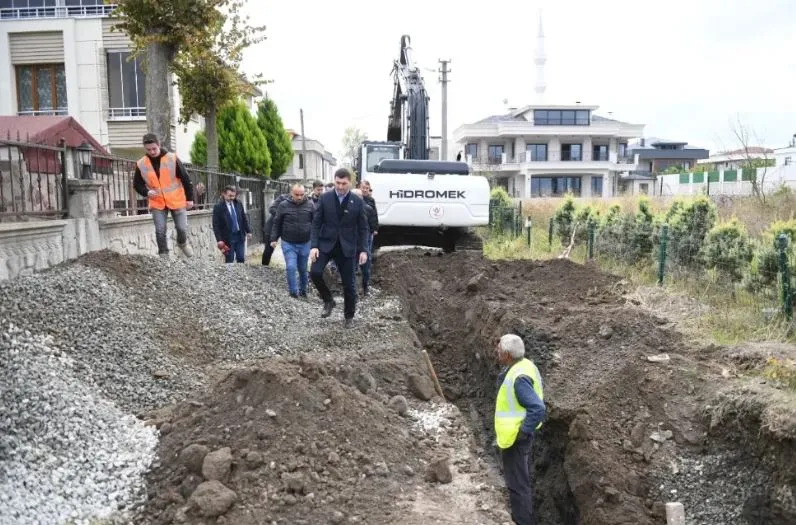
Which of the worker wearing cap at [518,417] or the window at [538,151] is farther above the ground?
the window at [538,151]

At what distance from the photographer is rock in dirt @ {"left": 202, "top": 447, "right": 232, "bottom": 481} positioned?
396 cm

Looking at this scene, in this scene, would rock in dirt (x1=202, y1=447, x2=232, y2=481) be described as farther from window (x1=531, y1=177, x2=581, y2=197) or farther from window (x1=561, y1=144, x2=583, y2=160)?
window (x1=561, y1=144, x2=583, y2=160)

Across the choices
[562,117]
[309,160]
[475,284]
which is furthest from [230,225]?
[309,160]

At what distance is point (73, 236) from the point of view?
315 inches

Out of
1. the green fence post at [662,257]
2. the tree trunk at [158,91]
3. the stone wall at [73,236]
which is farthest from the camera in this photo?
the tree trunk at [158,91]

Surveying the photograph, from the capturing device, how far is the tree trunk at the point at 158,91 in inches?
520

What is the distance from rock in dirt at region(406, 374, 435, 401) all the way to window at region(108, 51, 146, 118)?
21163 mm

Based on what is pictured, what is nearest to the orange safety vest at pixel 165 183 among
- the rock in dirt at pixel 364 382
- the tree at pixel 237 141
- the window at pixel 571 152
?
the rock in dirt at pixel 364 382

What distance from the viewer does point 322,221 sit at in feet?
25.7

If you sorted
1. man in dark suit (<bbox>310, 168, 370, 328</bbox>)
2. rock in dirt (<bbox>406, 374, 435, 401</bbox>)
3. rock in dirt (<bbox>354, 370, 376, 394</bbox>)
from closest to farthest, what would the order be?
1. rock in dirt (<bbox>354, 370, 376, 394</bbox>)
2. rock in dirt (<bbox>406, 374, 435, 401</bbox>)
3. man in dark suit (<bbox>310, 168, 370, 328</bbox>)

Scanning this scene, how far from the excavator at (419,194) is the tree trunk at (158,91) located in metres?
4.01

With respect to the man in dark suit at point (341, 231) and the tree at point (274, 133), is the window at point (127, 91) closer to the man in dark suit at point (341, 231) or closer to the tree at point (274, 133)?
the tree at point (274, 133)

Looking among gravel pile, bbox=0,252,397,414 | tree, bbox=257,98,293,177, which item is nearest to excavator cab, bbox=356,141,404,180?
gravel pile, bbox=0,252,397,414

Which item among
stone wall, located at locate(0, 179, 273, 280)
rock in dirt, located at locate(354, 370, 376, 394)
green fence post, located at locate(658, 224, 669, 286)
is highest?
stone wall, located at locate(0, 179, 273, 280)
